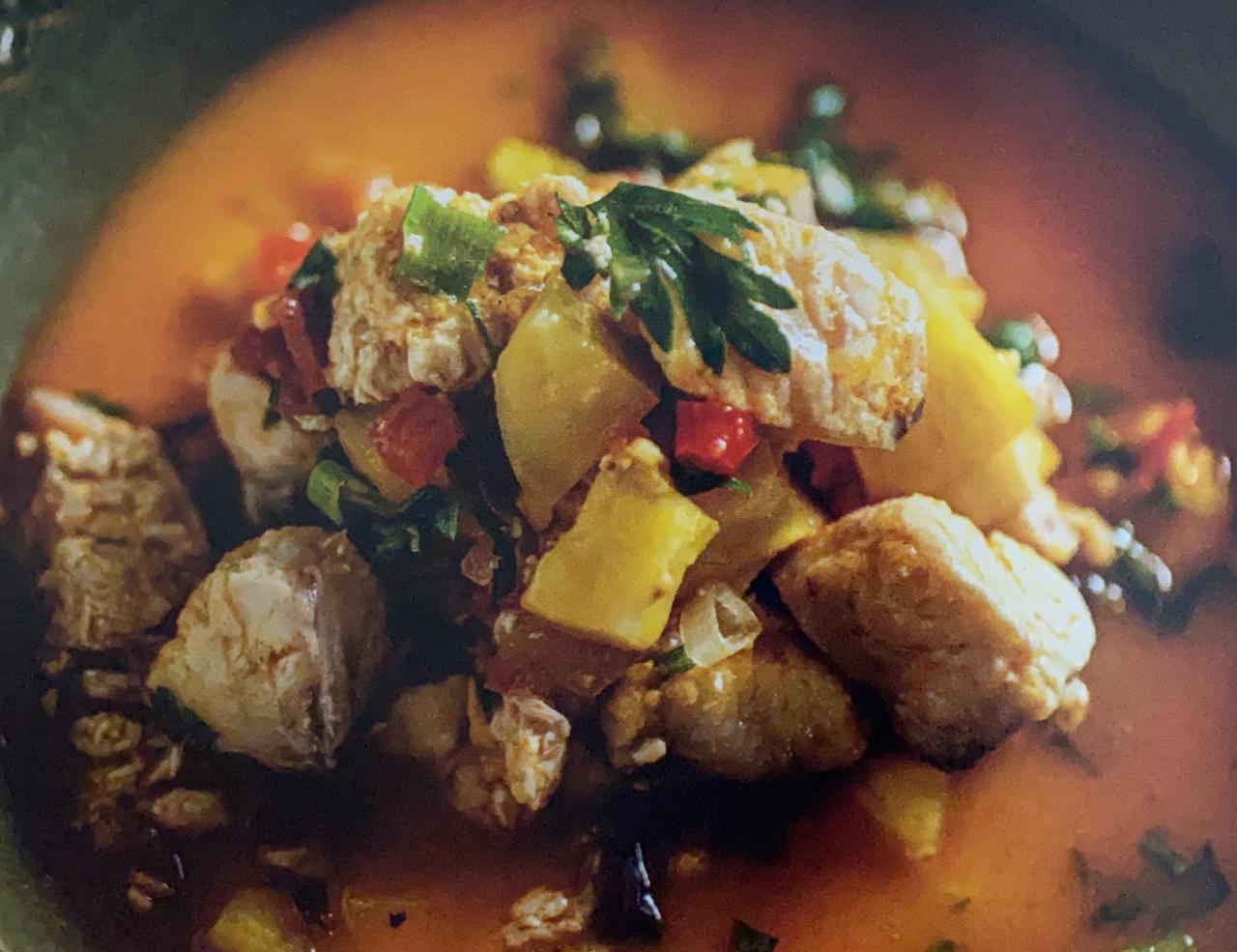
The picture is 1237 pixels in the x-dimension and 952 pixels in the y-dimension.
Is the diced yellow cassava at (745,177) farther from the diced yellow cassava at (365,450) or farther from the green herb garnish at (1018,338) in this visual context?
the diced yellow cassava at (365,450)

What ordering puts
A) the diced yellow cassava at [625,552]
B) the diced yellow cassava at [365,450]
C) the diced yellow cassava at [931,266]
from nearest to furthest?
the diced yellow cassava at [625,552] → the diced yellow cassava at [365,450] → the diced yellow cassava at [931,266]

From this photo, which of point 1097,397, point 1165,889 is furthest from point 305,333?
point 1165,889

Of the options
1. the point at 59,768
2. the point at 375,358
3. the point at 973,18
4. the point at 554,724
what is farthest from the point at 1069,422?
the point at 59,768

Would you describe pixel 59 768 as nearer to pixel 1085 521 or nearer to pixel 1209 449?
pixel 1085 521

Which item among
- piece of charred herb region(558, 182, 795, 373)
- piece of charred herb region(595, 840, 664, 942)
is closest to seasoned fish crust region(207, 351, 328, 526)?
piece of charred herb region(558, 182, 795, 373)

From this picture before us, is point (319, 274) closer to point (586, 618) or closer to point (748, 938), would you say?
point (586, 618)

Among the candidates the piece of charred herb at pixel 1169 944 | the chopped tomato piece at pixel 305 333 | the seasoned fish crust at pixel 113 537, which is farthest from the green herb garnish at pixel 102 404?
the piece of charred herb at pixel 1169 944
